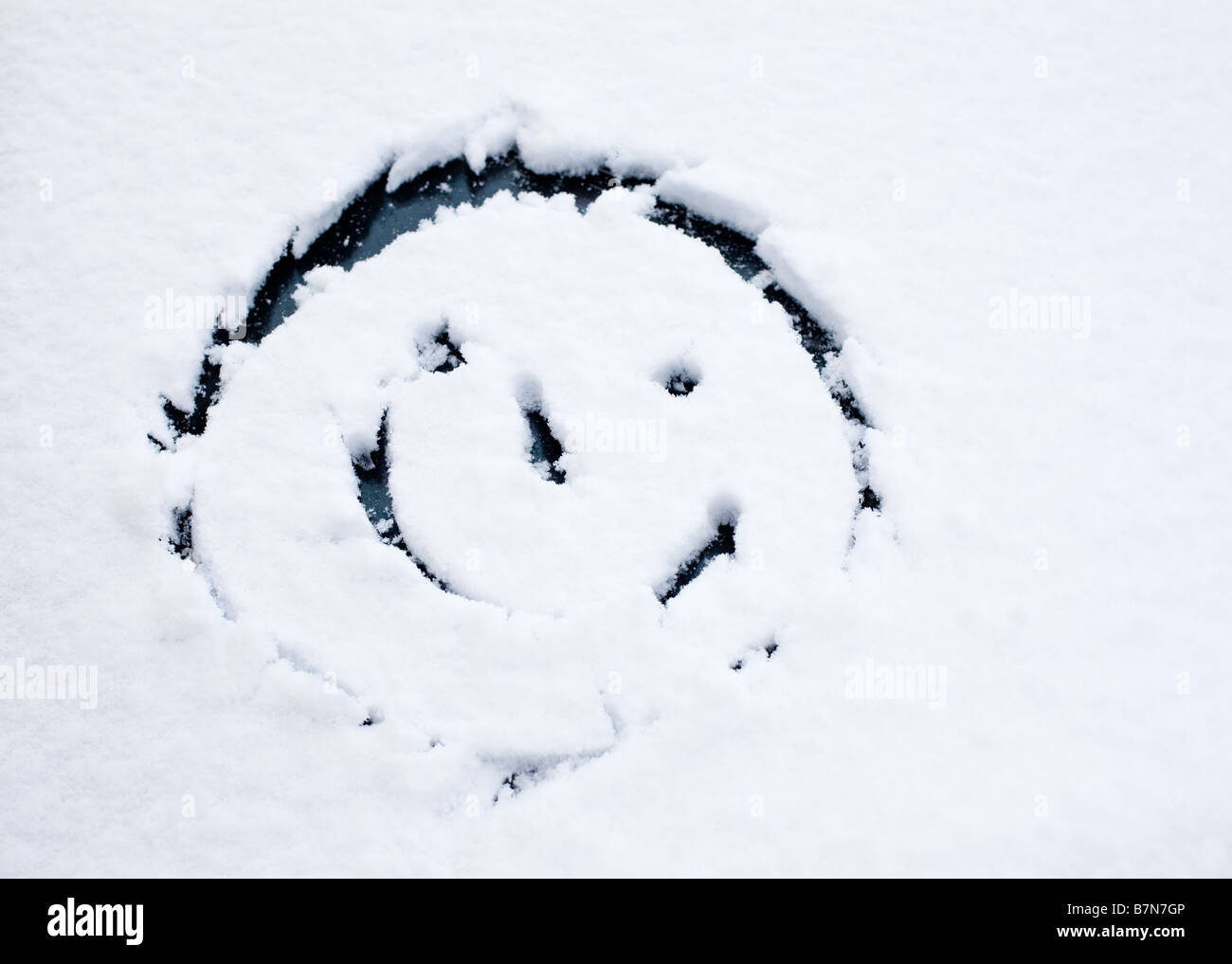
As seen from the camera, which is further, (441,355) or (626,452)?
(441,355)

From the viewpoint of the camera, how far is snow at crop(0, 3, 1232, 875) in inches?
55.9

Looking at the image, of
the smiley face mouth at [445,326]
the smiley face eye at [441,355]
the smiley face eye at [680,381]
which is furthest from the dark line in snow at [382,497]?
the smiley face eye at [680,381]

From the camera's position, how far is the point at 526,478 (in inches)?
65.9


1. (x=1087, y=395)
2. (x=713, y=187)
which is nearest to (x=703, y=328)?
(x=713, y=187)

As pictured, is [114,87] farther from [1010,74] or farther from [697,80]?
[1010,74]

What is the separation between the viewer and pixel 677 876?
1360mm

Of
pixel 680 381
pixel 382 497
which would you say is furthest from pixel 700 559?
pixel 382 497

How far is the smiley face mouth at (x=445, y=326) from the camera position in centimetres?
166

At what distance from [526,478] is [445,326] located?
15.9 inches

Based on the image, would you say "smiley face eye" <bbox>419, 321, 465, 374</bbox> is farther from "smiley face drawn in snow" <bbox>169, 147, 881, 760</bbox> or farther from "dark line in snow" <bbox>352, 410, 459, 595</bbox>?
"dark line in snow" <bbox>352, 410, 459, 595</bbox>

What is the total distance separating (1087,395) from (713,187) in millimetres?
859

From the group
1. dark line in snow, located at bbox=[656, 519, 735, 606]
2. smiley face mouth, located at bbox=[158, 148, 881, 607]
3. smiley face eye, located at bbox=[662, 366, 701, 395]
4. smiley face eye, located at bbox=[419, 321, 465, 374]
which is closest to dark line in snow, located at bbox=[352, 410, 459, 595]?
smiley face mouth, located at bbox=[158, 148, 881, 607]

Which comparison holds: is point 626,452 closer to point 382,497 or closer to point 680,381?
point 680,381

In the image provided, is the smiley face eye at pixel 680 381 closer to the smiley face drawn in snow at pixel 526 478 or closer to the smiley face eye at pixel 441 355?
the smiley face drawn in snow at pixel 526 478
